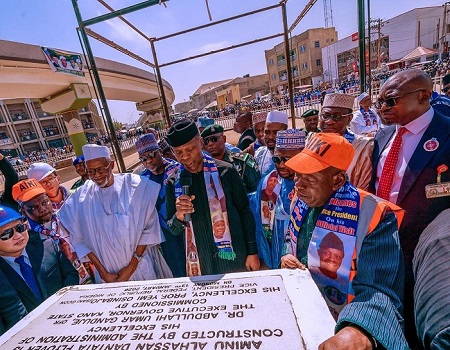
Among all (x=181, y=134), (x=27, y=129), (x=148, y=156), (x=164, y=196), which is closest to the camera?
(x=181, y=134)

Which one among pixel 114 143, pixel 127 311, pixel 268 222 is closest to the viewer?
pixel 127 311

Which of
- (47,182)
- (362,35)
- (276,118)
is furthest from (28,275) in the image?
(362,35)

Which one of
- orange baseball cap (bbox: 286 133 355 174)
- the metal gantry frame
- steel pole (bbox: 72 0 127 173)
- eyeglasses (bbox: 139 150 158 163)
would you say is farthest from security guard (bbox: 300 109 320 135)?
steel pole (bbox: 72 0 127 173)

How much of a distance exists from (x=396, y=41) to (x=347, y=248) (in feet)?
182

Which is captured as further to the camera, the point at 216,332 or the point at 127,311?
the point at 127,311

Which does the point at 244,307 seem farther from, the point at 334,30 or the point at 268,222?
the point at 334,30

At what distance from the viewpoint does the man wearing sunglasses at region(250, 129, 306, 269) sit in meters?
2.06

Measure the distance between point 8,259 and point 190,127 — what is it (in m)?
1.58

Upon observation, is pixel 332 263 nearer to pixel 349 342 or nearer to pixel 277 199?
pixel 349 342

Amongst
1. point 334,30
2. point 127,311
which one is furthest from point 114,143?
point 334,30

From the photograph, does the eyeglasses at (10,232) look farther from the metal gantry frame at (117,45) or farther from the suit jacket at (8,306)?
the metal gantry frame at (117,45)

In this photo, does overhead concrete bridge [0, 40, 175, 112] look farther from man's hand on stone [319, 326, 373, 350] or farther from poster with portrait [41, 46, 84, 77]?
man's hand on stone [319, 326, 373, 350]

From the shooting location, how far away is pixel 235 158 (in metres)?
3.03

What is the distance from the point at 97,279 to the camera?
2.31 meters
